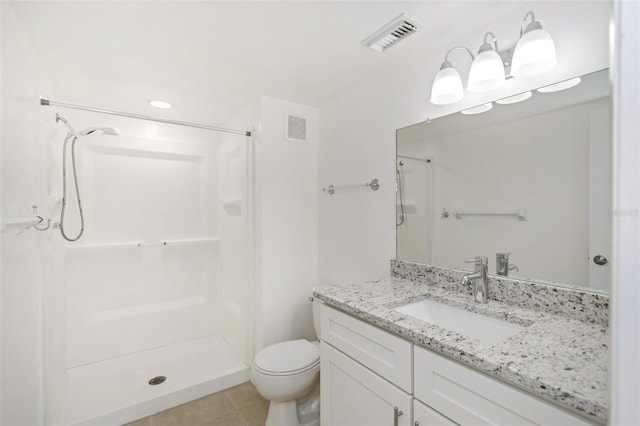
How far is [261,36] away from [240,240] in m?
1.63

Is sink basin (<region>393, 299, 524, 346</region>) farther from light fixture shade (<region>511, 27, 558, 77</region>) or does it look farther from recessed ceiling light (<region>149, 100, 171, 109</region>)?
recessed ceiling light (<region>149, 100, 171, 109</region>)

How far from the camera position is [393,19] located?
1.38 m

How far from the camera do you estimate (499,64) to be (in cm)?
127

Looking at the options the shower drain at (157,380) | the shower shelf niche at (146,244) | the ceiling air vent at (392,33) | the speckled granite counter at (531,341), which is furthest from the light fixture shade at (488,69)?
the shower drain at (157,380)

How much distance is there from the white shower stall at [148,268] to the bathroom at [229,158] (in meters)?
0.02

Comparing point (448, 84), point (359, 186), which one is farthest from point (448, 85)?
point (359, 186)

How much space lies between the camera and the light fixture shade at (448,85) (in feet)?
4.65

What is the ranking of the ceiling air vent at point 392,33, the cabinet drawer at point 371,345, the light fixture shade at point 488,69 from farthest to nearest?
1. the ceiling air vent at point 392,33
2. the light fixture shade at point 488,69
3. the cabinet drawer at point 371,345

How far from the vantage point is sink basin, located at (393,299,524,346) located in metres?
1.16

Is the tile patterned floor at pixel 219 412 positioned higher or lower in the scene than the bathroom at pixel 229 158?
lower

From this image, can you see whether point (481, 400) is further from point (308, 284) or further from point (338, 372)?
point (308, 284)

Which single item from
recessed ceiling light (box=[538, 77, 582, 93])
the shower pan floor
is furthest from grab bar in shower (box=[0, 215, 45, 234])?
recessed ceiling light (box=[538, 77, 582, 93])

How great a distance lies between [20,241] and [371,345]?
1.59 m

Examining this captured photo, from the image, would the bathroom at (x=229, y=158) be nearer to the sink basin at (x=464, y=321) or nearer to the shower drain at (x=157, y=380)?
the shower drain at (x=157, y=380)
